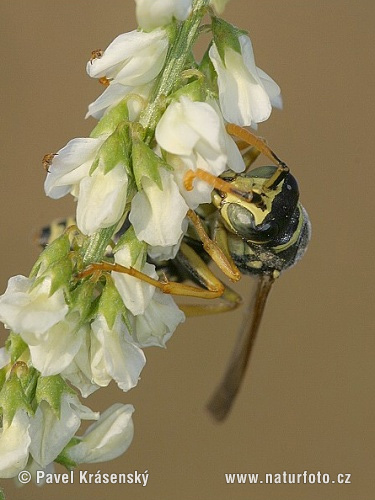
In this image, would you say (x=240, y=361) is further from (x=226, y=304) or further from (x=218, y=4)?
(x=218, y=4)

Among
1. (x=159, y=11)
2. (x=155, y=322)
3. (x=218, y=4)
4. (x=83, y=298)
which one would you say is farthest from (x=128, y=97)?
(x=155, y=322)

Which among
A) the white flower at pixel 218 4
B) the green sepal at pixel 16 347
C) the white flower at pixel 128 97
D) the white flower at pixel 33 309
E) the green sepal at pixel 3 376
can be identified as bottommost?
the green sepal at pixel 3 376

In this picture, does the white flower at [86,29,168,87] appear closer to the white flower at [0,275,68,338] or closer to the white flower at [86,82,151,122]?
the white flower at [86,82,151,122]

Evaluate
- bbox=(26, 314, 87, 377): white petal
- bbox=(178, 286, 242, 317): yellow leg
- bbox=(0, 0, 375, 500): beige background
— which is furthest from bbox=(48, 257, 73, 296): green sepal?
bbox=(0, 0, 375, 500): beige background

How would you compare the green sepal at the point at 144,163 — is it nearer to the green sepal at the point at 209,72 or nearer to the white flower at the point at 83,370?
the green sepal at the point at 209,72

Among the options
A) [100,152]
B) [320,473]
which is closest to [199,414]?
[320,473]

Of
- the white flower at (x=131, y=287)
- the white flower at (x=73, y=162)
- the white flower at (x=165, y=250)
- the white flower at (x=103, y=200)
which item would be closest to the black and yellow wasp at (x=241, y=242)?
the white flower at (x=165, y=250)
